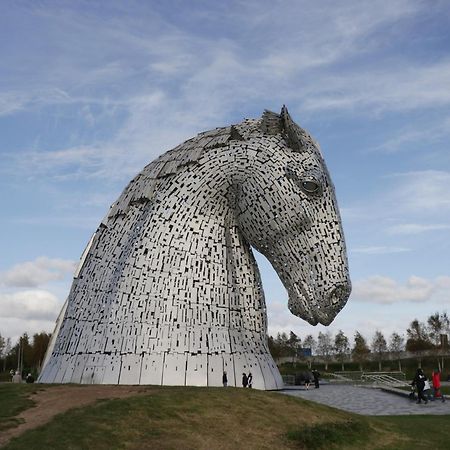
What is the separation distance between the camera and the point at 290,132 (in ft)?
38.5

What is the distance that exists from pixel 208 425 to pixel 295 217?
4.82m

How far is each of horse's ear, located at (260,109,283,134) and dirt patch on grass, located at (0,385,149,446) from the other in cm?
593

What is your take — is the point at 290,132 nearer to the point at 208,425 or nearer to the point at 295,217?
the point at 295,217

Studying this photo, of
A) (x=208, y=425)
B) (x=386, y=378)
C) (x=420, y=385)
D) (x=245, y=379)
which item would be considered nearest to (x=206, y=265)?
(x=245, y=379)

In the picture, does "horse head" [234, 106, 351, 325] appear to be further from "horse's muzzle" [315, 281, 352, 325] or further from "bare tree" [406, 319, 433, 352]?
"bare tree" [406, 319, 433, 352]

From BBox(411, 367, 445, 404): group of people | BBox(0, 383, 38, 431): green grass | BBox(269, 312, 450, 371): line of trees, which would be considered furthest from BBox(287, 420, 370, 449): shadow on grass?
BBox(269, 312, 450, 371): line of trees

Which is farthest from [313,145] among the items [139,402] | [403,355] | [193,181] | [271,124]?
[403,355]

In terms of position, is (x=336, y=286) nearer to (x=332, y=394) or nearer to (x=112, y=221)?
(x=112, y=221)

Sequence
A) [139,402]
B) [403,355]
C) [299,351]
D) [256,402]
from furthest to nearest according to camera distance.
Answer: [299,351], [403,355], [256,402], [139,402]

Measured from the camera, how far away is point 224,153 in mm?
12062

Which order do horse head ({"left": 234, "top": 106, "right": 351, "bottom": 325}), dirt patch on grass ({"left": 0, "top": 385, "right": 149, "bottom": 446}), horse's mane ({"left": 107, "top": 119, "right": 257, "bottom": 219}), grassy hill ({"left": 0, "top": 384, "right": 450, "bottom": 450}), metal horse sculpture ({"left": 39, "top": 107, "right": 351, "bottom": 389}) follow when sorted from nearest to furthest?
grassy hill ({"left": 0, "top": 384, "right": 450, "bottom": 450}), dirt patch on grass ({"left": 0, "top": 385, "right": 149, "bottom": 446}), metal horse sculpture ({"left": 39, "top": 107, "right": 351, "bottom": 389}), horse head ({"left": 234, "top": 106, "right": 351, "bottom": 325}), horse's mane ({"left": 107, "top": 119, "right": 257, "bottom": 219})

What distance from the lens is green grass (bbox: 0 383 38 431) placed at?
808cm

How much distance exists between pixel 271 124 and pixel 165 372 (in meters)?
5.60

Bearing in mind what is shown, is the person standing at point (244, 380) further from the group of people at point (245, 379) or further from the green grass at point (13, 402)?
the green grass at point (13, 402)
